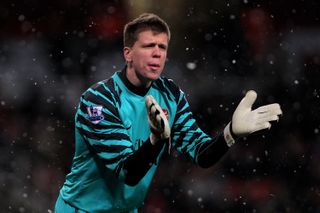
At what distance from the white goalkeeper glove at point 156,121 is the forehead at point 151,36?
0.57m

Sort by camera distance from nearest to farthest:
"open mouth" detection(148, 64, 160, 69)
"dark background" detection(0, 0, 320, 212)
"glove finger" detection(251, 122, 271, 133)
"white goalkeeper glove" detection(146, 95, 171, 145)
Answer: "white goalkeeper glove" detection(146, 95, 171, 145) → "glove finger" detection(251, 122, 271, 133) → "open mouth" detection(148, 64, 160, 69) → "dark background" detection(0, 0, 320, 212)

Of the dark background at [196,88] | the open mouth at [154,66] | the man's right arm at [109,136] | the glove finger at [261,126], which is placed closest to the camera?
the man's right arm at [109,136]

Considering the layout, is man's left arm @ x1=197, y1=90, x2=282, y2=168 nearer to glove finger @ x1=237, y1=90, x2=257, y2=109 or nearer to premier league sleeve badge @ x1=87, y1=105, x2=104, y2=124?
glove finger @ x1=237, y1=90, x2=257, y2=109

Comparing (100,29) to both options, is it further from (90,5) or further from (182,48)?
(182,48)

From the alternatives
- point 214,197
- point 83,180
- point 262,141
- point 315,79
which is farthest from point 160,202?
point 83,180

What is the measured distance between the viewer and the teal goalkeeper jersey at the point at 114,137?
2787mm

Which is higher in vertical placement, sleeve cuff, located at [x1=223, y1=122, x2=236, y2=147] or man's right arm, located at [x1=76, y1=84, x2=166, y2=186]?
man's right arm, located at [x1=76, y1=84, x2=166, y2=186]

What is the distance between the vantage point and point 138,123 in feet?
9.79

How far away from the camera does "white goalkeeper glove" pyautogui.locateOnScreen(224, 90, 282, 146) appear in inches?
109

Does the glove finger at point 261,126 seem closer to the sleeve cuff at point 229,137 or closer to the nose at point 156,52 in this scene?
the sleeve cuff at point 229,137

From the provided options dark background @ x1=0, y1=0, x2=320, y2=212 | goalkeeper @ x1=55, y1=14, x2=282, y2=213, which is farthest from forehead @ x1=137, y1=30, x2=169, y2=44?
dark background @ x1=0, y1=0, x2=320, y2=212

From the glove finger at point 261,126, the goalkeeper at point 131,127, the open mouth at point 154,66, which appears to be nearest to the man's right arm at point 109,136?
the goalkeeper at point 131,127

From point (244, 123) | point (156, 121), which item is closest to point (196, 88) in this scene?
point (244, 123)

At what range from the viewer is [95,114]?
2.81 metres
